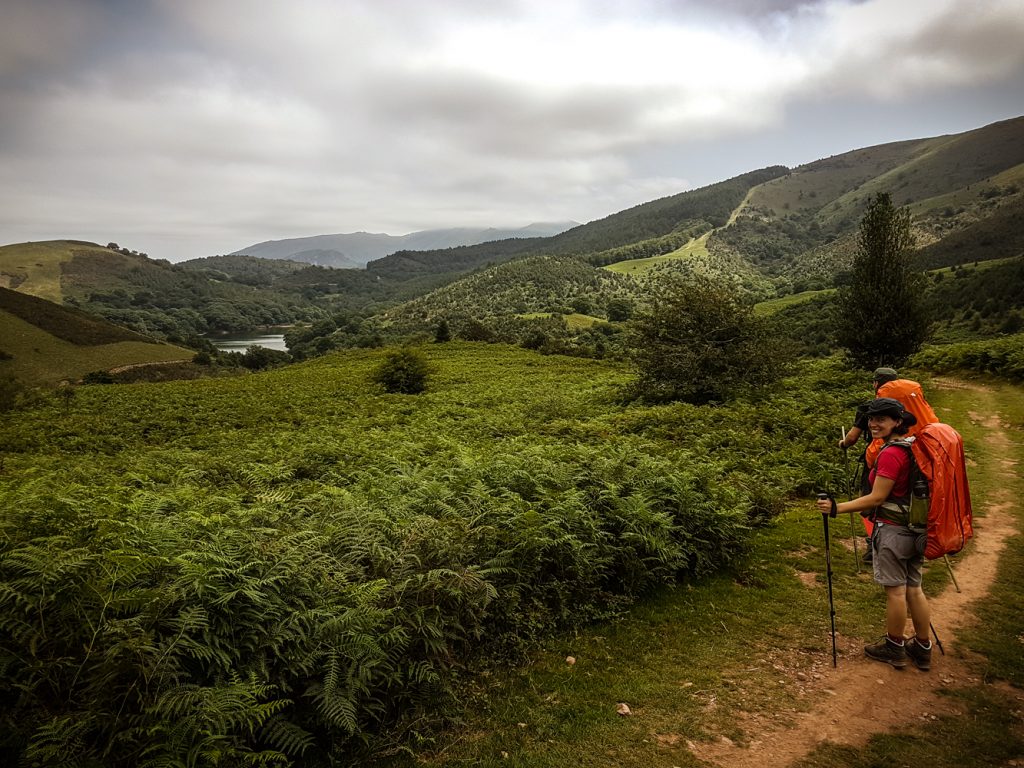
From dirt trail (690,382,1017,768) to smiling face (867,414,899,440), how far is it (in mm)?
2532

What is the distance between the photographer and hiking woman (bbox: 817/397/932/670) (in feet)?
17.3

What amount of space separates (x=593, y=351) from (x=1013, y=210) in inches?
6034

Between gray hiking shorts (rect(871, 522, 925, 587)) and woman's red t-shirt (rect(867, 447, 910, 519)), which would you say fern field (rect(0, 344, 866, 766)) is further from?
woman's red t-shirt (rect(867, 447, 910, 519))

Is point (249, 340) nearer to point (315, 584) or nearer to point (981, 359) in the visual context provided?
point (981, 359)

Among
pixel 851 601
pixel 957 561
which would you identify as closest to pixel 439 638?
pixel 851 601

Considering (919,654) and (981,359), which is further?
(981,359)

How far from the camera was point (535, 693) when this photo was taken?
518cm

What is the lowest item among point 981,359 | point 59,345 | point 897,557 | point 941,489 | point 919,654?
point 981,359

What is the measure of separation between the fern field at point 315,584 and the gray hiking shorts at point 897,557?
8.18ft

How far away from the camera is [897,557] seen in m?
5.41

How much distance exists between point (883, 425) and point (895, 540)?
4.04 ft

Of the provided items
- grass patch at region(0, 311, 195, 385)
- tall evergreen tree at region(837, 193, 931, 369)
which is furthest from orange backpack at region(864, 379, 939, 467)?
grass patch at region(0, 311, 195, 385)

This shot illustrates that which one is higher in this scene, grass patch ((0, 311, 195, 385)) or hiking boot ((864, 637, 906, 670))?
grass patch ((0, 311, 195, 385))

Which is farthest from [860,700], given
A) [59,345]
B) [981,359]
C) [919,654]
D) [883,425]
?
[59,345]
